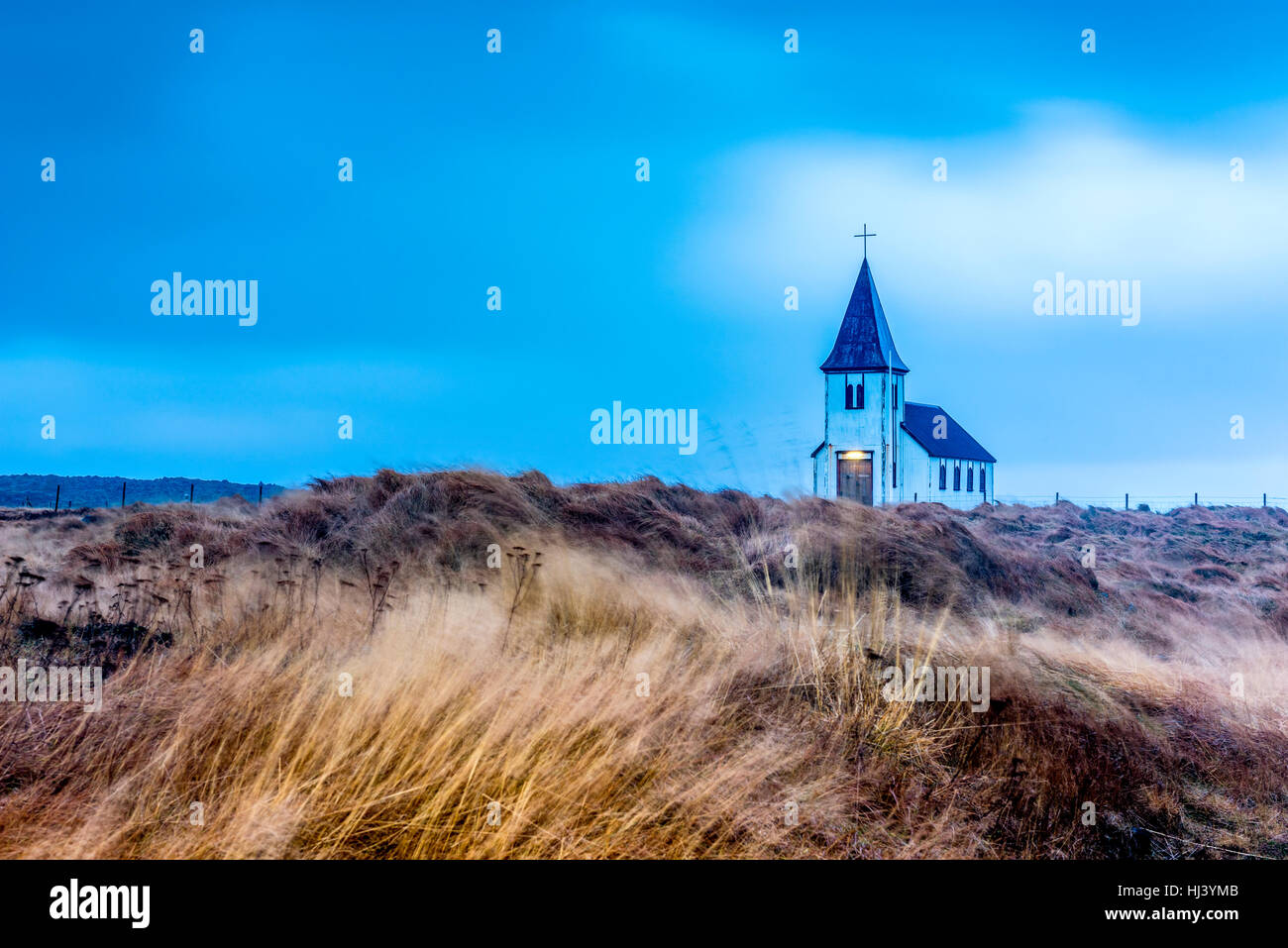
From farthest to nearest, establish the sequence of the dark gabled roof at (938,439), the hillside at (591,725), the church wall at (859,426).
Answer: the dark gabled roof at (938,439) < the church wall at (859,426) < the hillside at (591,725)

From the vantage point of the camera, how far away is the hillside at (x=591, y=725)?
402cm

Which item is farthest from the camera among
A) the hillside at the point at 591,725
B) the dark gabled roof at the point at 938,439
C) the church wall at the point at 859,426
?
the dark gabled roof at the point at 938,439

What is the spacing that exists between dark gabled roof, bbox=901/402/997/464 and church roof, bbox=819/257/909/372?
489 centimetres

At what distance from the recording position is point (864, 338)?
42562 millimetres

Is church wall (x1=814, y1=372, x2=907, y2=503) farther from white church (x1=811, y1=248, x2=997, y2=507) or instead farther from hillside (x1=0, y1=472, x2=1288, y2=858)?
hillside (x1=0, y1=472, x2=1288, y2=858)

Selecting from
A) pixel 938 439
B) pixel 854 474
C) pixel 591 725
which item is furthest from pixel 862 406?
pixel 591 725

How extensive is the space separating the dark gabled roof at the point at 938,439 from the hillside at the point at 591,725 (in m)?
38.0

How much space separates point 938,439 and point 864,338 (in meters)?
9.72

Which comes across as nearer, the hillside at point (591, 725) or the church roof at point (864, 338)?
the hillside at point (591, 725)

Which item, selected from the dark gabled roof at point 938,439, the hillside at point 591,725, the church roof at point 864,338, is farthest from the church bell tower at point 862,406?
the hillside at point 591,725

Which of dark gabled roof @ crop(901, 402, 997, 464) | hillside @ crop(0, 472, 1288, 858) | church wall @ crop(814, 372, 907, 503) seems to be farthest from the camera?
dark gabled roof @ crop(901, 402, 997, 464)

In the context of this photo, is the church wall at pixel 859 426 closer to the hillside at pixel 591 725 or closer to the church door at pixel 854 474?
the church door at pixel 854 474

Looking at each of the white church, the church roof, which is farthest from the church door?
the church roof

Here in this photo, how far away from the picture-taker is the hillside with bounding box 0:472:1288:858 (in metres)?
4.02
